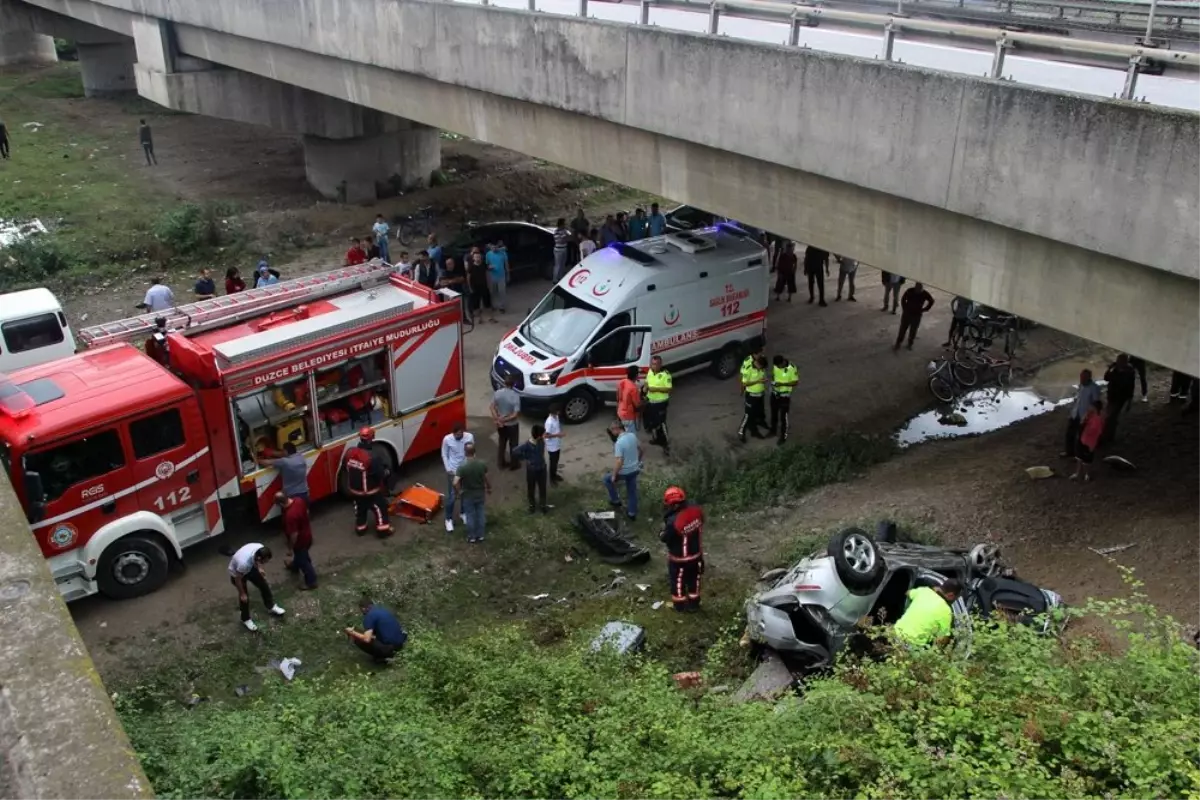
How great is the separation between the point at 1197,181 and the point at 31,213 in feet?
86.9

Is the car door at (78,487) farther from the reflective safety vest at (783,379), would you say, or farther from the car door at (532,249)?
the car door at (532,249)

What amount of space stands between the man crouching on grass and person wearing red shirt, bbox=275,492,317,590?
5.21 feet

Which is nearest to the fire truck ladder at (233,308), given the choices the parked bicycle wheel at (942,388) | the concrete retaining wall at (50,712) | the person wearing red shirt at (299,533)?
the person wearing red shirt at (299,533)

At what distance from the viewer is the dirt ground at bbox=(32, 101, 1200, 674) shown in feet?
35.6

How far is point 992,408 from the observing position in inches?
650

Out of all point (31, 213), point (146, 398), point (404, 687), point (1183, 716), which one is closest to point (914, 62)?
point (1183, 716)

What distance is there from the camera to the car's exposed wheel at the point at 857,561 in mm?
8852

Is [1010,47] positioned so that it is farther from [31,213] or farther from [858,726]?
[31,213]

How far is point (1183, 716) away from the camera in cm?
608

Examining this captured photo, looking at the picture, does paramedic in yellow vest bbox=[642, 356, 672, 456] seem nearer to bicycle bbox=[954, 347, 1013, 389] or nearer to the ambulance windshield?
the ambulance windshield

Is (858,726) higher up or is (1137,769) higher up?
(1137,769)

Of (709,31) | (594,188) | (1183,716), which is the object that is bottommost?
(594,188)

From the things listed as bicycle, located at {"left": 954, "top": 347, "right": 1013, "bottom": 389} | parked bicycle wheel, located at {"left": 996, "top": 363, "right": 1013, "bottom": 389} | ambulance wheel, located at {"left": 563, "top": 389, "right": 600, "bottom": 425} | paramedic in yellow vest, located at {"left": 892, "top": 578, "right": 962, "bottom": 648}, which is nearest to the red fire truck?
ambulance wheel, located at {"left": 563, "top": 389, "right": 600, "bottom": 425}

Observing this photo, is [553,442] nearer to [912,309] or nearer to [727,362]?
[727,362]
